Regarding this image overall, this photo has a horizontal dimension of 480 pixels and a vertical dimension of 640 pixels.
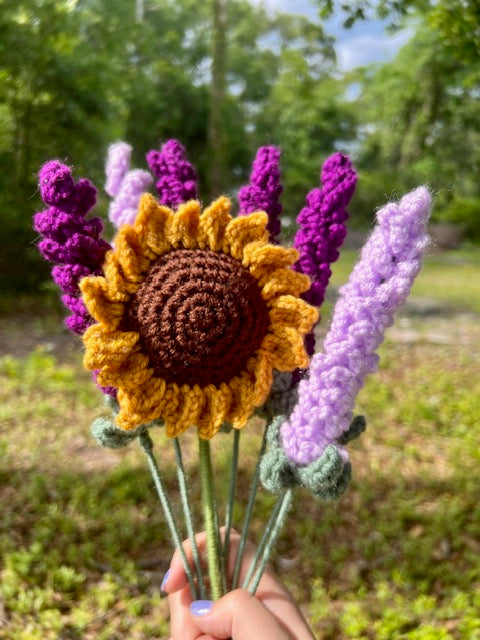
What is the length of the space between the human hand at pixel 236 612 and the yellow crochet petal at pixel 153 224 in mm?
438

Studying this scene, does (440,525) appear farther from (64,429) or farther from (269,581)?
(64,429)

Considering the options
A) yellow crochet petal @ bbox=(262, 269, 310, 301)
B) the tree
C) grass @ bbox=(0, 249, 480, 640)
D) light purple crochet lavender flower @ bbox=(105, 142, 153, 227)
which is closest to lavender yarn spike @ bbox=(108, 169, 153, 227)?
light purple crochet lavender flower @ bbox=(105, 142, 153, 227)

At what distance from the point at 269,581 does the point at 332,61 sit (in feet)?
56.2

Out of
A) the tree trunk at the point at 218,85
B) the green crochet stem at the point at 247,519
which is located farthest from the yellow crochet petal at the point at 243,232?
the tree trunk at the point at 218,85

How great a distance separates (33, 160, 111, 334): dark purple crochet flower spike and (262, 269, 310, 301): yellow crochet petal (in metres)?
0.19

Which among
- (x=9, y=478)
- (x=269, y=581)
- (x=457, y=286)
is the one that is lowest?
(x=457, y=286)

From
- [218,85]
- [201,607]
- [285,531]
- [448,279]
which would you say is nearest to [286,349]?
[201,607]

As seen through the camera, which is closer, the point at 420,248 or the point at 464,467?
the point at 420,248

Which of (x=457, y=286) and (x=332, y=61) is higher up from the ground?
(x=332, y=61)

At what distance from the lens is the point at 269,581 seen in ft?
2.87

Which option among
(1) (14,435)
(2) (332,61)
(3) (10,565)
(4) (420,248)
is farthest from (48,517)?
(2) (332,61)

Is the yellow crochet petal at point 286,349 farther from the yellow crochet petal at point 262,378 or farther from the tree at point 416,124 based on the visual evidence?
the tree at point 416,124

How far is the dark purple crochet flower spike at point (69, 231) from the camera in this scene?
652mm

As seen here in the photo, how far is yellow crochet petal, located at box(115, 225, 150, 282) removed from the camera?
2.15ft
